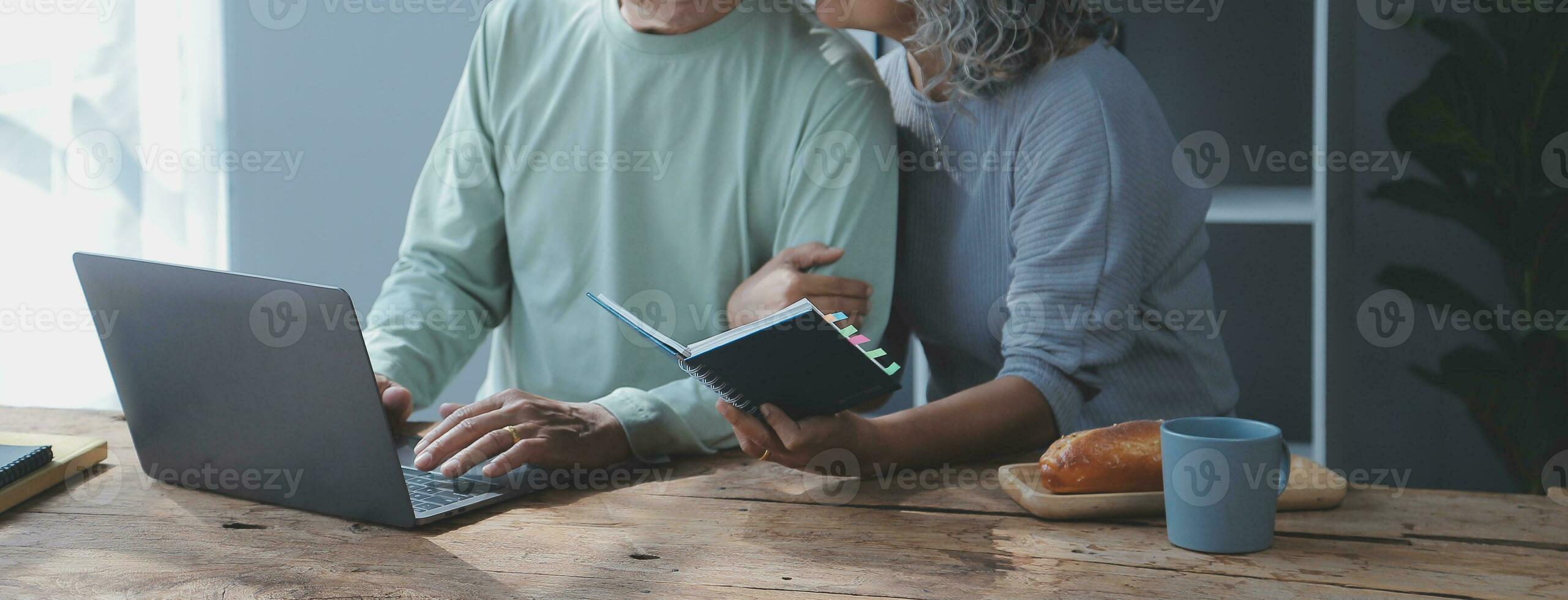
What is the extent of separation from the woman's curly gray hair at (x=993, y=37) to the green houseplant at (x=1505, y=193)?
1.10 m

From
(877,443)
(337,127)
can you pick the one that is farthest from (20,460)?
(337,127)

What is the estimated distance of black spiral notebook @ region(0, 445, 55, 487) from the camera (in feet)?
3.49

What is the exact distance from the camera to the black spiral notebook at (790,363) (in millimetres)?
908

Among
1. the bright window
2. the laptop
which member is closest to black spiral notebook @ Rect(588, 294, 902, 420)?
the laptop

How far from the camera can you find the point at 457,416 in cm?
116

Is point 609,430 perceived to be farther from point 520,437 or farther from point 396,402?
point 396,402

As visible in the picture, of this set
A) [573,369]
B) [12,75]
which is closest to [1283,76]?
[573,369]

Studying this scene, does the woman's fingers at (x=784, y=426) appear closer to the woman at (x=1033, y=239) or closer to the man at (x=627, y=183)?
the woman at (x=1033, y=239)

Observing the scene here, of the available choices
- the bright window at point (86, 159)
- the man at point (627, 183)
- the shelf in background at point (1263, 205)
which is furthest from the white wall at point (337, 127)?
the shelf in background at point (1263, 205)

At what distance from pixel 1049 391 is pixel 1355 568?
496 millimetres

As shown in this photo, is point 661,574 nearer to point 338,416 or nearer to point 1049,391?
point 338,416

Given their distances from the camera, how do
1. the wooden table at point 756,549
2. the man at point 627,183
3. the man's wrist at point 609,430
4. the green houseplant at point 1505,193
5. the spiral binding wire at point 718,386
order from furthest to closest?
the green houseplant at point 1505,193 < the man at point 627,183 < the man's wrist at point 609,430 < the spiral binding wire at point 718,386 < the wooden table at point 756,549

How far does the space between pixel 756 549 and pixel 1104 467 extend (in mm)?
308

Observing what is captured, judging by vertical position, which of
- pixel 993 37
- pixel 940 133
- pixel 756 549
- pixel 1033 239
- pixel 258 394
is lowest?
pixel 756 549
